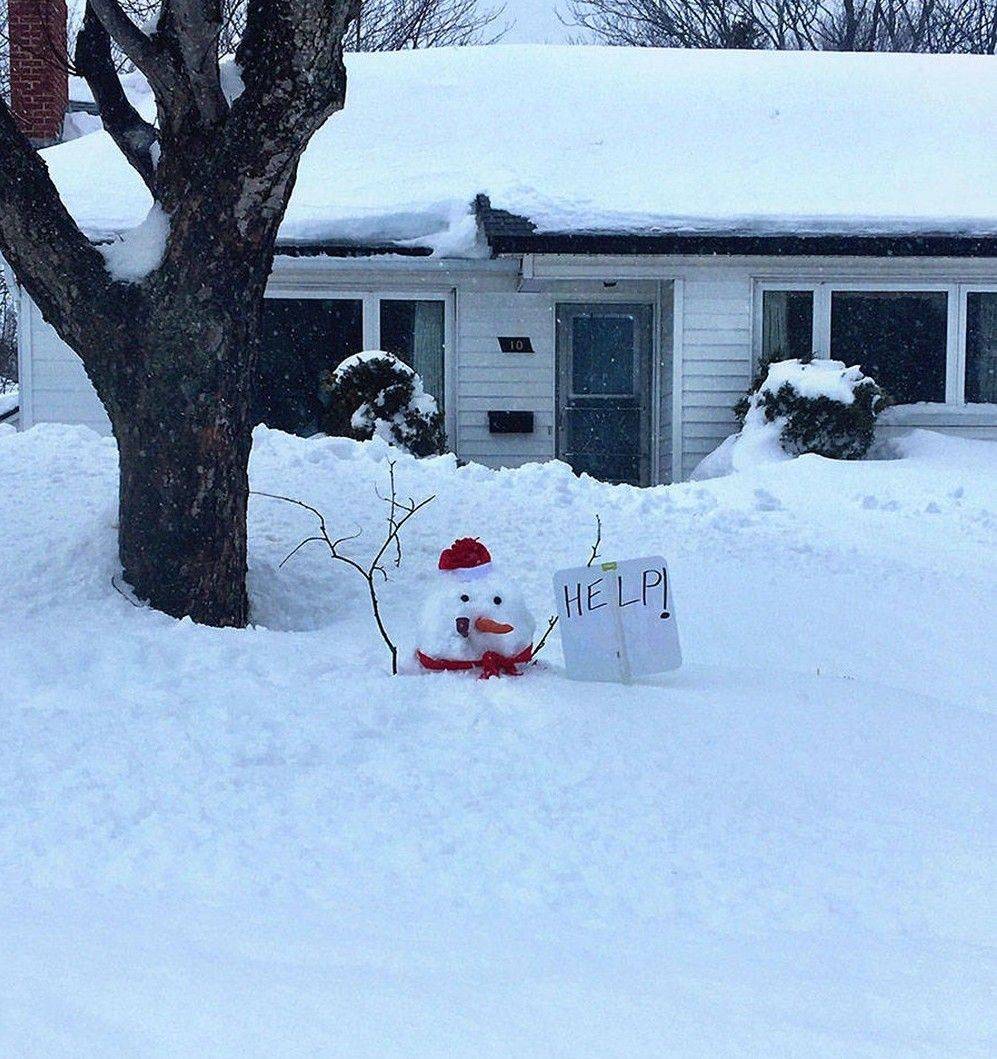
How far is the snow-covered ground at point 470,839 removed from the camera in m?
1.98

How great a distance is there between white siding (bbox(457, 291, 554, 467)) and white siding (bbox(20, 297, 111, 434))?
135 inches

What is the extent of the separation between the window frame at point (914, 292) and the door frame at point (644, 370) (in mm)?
1130

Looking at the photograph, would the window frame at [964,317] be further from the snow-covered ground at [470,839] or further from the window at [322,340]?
the snow-covered ground at [470,839]

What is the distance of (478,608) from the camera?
381 centimetres

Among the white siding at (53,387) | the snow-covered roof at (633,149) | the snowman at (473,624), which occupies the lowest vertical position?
the snowman at (473,624)

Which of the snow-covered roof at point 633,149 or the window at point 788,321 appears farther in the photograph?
the window at point 788,321

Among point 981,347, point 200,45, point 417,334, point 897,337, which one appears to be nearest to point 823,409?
point 897,337

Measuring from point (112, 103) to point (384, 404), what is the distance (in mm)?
4896

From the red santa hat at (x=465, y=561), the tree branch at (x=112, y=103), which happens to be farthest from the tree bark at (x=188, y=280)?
the red santa hat at (x=465, y=561)

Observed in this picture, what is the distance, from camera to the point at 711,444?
11156mm

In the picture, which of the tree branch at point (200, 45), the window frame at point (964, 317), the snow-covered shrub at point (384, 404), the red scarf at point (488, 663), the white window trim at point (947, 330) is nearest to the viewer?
the red scarf at point (488, 663)

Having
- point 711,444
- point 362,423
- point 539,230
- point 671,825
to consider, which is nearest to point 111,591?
point 671,825

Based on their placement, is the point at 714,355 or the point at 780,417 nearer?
the point at 780,417

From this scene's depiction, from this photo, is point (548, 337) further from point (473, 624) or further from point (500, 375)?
point (473, 624)
